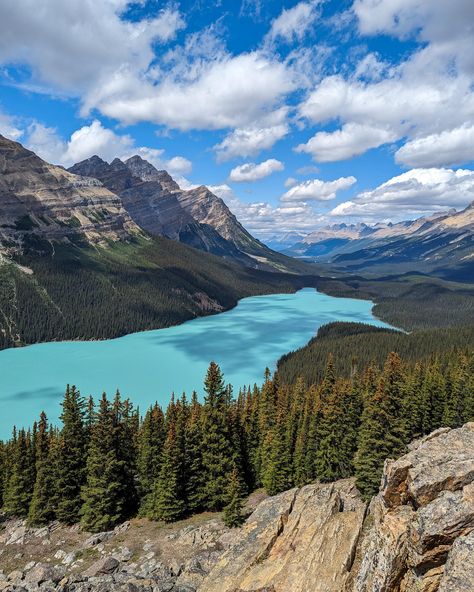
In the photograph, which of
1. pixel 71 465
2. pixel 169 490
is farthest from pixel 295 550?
pixel 71 465

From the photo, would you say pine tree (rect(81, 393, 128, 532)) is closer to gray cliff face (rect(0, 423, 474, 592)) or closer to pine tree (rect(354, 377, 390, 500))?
gray cliff face (rect(0, 423, 474, 592))

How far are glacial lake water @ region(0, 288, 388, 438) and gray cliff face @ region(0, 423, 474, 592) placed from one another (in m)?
59.2

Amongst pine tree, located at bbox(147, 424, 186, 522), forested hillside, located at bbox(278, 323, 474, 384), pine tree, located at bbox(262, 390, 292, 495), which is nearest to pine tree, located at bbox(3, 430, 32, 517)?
pine tree, located at bbox(147, 424, 186, 522)

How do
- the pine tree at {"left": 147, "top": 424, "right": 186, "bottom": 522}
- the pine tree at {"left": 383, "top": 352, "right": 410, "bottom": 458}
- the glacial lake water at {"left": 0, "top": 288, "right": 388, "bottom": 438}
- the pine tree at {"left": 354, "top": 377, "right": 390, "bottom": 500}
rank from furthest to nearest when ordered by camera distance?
1. the glacial lake water at {"left": 0, "top": 288, "right": 388, "bottom": 438}
2. the pine tree at {"left": 147, "top": 424, "right": 186, "bottom": 522}
3. the pine tree at {"left": 383, "top": 352, "right": 410, "bottom": 458}
4. the pine tree at {"left": 354, "top": 377, "right": 390, "bottom": 500}

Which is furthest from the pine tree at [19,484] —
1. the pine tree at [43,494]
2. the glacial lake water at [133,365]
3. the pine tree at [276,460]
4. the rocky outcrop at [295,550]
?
the glacial lake water at [133,365]

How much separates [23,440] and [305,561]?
138 ft

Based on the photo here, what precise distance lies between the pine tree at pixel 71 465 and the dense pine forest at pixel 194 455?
0.38 ft

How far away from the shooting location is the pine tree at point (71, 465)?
45.3m

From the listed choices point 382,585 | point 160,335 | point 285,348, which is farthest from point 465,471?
point 160,335

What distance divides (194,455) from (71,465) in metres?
15.1

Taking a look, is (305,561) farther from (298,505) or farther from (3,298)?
(3,298)

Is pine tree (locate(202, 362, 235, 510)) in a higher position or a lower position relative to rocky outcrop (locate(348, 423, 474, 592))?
lower

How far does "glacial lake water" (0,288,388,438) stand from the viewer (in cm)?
10519

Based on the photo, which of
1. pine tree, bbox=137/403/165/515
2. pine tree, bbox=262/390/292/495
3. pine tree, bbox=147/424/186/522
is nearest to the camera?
pine tree, bbox=147/424/186/522
